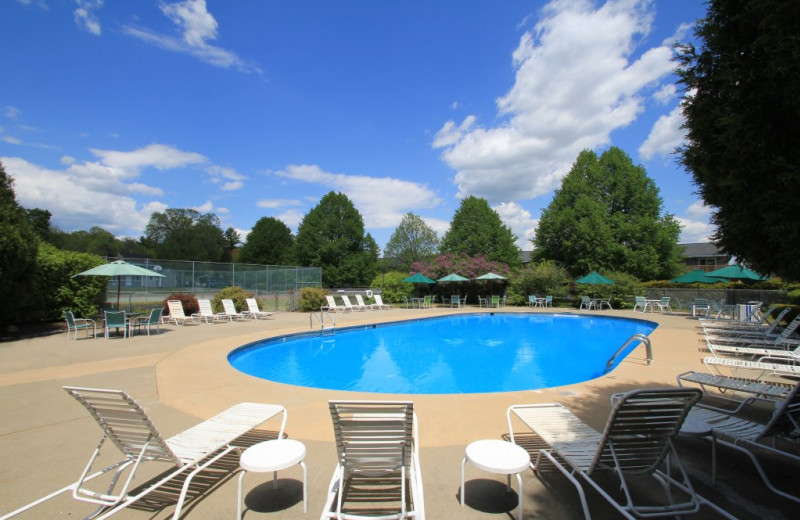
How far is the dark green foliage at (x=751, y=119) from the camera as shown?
2383 mm

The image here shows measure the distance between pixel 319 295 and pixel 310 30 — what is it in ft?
38.9

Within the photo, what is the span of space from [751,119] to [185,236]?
2738 inches

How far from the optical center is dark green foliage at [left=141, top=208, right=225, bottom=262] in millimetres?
59656

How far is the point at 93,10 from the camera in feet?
30.6

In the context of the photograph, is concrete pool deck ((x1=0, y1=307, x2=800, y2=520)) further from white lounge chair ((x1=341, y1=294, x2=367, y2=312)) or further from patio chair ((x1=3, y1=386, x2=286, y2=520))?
white lounge chair ((x1=341, y1=294, x2=367, y2=312))

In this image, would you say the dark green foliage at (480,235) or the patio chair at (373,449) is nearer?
the patio chair at (373,449)

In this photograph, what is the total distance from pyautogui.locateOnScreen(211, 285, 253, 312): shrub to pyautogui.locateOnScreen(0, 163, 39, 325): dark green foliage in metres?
6.51

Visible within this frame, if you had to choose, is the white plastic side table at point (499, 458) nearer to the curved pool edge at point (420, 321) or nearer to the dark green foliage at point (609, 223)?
the curved pool edge at point (420, 321)

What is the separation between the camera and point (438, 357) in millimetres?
10609

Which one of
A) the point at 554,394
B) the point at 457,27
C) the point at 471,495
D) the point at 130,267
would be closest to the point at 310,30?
the point at 457,27

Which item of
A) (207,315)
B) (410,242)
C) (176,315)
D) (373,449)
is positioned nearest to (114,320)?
(176,315)

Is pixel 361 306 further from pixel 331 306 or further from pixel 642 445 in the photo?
pixel 642 445

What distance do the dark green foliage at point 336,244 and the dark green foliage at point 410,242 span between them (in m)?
6.90

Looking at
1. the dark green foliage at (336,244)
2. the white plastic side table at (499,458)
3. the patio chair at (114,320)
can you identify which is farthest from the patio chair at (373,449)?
the dark green foliage at (336,244)
